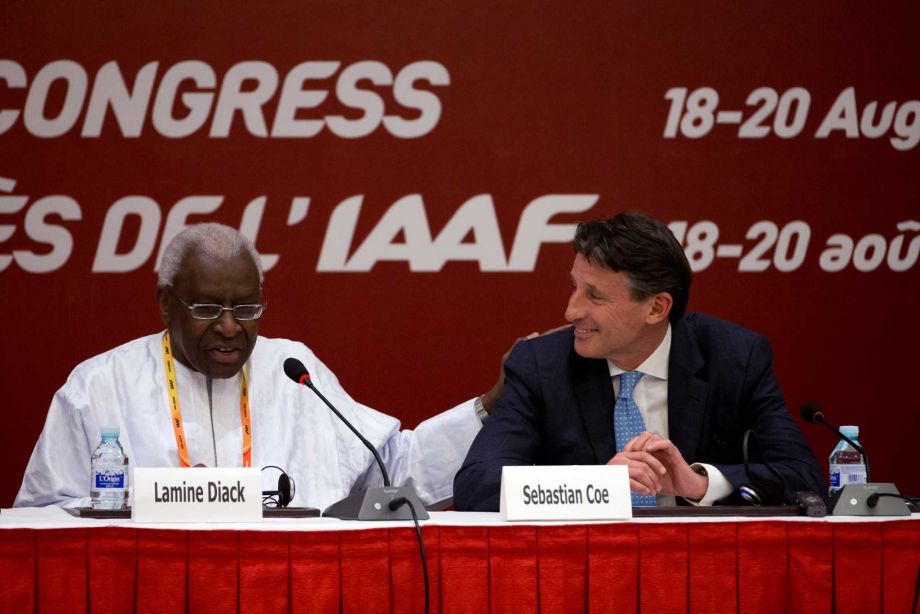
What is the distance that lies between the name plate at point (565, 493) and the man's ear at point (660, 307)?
2.83 feet

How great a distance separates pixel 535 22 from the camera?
474cm

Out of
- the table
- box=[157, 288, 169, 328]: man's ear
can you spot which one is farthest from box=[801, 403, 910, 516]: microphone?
box=[157, 288, 169, 328]: man's ear

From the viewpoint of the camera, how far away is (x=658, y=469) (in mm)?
2889

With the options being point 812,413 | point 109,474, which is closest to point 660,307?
point 812,413

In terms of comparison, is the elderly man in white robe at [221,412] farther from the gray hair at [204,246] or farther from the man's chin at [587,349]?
the man's chin at [587,349]

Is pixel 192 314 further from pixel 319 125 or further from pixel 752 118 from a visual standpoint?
pixel 752 118

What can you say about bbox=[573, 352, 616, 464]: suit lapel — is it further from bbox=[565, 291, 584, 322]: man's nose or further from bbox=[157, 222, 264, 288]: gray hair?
bbox=[157, 222, 264, 288]: gray hair

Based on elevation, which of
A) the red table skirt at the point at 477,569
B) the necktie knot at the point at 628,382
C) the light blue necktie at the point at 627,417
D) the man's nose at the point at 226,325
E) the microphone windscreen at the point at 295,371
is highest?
the man's nose at the point at 226,325

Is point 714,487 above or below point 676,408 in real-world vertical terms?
below

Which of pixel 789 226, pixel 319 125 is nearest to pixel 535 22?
pixel 319 125

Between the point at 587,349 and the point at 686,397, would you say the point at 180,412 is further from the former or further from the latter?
the point at 686,397

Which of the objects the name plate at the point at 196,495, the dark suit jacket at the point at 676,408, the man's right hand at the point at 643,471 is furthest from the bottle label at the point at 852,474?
the name plate at the point at 196,495

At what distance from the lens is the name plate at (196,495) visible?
2.45 metres

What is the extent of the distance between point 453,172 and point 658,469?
6.81ft
